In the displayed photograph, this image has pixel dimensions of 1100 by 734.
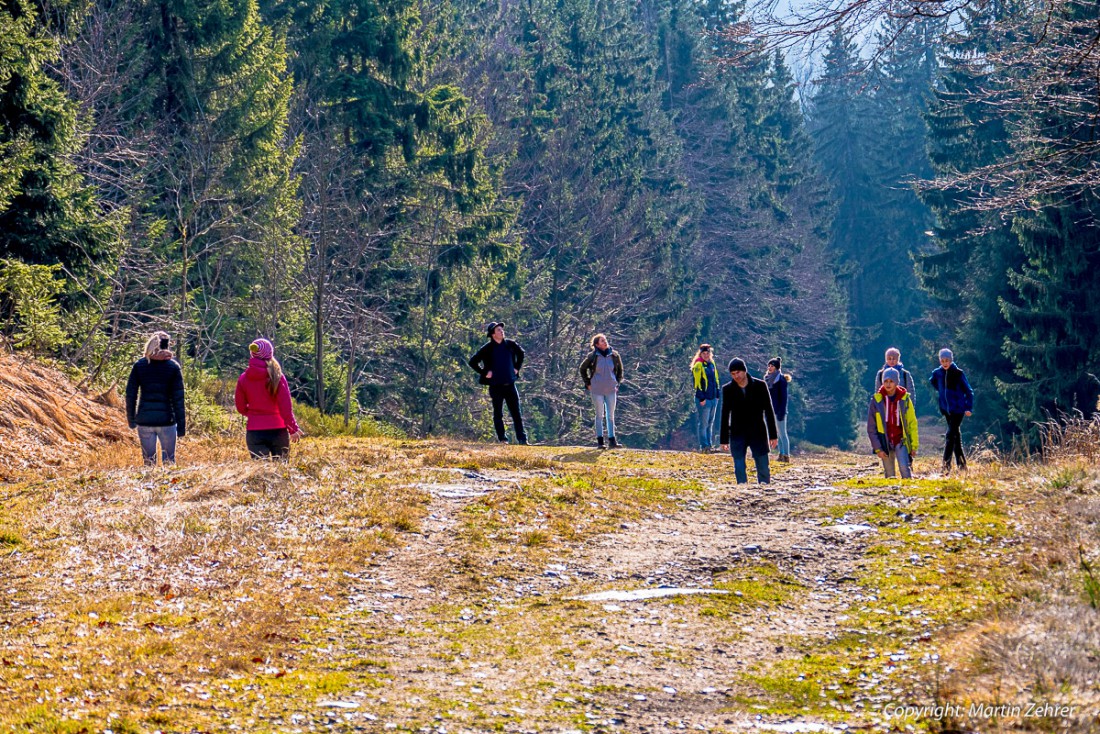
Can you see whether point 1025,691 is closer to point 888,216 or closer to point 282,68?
point 282,68

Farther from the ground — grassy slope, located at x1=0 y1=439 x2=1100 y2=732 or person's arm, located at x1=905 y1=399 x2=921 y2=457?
person's arm, located at x1=905 y1=399 x2=921 y2=457

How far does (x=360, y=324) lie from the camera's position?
28.4 m

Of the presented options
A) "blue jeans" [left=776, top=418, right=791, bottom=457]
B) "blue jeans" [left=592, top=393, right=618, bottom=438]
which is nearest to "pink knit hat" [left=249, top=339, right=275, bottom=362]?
"blue jeans" [left=592, top=393, right=618, bottom=438]

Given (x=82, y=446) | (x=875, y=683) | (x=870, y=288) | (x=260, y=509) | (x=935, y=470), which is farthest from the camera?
(x=870, y=288)

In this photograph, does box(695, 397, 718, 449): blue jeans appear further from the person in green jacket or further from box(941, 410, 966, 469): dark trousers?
the person in green jacket

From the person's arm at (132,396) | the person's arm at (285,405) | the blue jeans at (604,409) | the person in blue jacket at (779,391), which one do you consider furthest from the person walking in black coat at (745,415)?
the person's arm at (132,396)

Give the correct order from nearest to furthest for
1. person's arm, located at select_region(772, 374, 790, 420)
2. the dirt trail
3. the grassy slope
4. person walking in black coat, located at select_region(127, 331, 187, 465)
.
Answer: the grassy slope
the dirt trail
person walking in black coat, located at select_region(127, 331, 187, 465)
person's arm, located at select_region(772, 374, 790, 420)

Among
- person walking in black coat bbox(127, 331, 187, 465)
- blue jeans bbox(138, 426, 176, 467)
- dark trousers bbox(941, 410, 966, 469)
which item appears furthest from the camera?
dark trousers bbox(941, 410, 966, 469)

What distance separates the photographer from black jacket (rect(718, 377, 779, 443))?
15164 millimetres

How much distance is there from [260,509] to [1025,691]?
25.3 ft

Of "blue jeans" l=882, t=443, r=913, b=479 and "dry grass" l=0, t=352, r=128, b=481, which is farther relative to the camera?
"blue jeans" l=882, t=443, r=913, b=479

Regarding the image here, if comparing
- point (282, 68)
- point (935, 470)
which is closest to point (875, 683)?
point (935, 470)

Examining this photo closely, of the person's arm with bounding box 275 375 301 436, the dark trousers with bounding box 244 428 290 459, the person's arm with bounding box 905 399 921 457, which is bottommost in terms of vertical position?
the person's arm with bounding box 905 399 921 457

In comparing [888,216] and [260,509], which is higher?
[888,216]
